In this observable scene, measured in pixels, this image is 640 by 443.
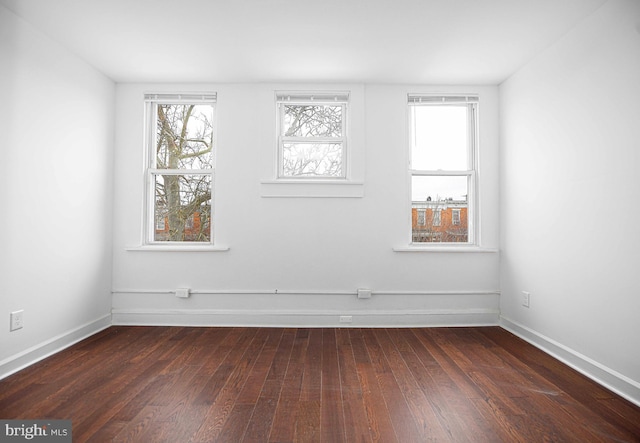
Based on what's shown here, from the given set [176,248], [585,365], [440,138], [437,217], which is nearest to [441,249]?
[437,217]

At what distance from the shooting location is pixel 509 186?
3.56 metres

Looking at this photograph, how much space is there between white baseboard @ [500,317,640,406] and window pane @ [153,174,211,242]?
10.6ft

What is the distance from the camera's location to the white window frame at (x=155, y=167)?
12.3 ft

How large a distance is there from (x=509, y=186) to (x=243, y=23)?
2.85m

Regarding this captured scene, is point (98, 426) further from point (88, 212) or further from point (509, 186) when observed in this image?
point (509, 186)

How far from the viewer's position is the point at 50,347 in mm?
2848

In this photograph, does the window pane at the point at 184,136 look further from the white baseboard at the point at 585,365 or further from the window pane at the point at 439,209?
the white baseboard at the point at 585,365

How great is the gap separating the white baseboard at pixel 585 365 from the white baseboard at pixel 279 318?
0.66m

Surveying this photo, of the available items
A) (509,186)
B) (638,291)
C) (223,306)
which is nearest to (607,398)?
(638,291)

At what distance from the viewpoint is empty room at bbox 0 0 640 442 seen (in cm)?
216

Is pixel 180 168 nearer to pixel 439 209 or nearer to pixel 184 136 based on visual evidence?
pixel 184 136

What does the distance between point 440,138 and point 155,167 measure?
309 centimetres

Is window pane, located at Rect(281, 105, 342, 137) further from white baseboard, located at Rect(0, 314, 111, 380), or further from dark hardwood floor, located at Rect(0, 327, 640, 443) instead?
white baseboard, located at Rect(0, 314, 111, 380)

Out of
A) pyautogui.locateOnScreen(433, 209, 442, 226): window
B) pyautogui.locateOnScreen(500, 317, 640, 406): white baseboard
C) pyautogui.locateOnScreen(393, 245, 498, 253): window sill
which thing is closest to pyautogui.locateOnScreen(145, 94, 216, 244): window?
pyautogui.locateOnScreen(393, 245, 498, 253): window sill
